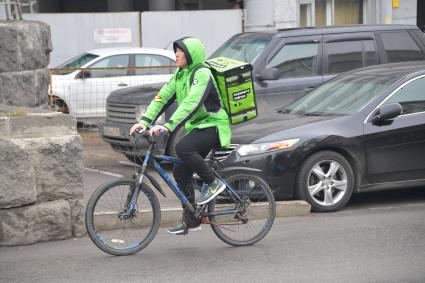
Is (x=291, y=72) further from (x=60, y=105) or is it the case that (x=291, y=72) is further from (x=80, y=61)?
(x=80, y=61)

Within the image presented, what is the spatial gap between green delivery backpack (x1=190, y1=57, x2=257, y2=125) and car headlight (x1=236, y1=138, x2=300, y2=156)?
4.83 ft

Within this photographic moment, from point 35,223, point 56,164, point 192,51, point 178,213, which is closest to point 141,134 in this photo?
point 192,51

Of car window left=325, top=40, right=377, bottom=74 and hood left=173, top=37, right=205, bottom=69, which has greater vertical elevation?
hood left=173, top=37, right=205, bottom=69

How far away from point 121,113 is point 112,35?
7.60 m

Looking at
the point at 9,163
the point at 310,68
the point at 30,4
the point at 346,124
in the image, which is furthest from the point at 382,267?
the point at 30,4

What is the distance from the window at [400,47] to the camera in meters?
11.9

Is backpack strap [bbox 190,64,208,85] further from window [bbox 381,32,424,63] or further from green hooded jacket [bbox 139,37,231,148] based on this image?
window [bbox 381,32,424,63]

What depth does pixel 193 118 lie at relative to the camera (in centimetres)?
690

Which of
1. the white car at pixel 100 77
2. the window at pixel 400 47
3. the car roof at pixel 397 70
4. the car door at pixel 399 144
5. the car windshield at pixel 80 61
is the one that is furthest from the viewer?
the car windshield at pixel 80 61

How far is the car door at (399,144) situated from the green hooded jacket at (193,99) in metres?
2.36

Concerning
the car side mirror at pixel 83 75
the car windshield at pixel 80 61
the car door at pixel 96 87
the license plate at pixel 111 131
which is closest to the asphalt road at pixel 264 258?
the license plate at pixel 111 131

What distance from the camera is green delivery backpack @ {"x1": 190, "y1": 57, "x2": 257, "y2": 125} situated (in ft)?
22.8

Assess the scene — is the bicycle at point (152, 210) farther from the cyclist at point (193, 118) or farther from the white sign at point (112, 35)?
the white sign at point (112, 35)

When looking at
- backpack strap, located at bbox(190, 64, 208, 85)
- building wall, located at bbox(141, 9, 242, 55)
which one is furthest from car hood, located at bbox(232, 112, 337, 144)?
building wall, located at bbox(141, 9, 242, 55)
